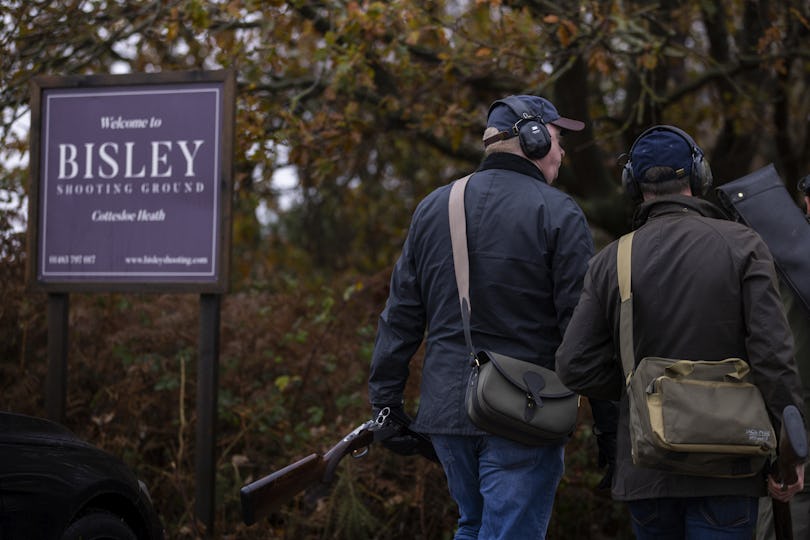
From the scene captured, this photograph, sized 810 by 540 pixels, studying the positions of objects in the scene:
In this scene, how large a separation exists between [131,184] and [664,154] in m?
3.57

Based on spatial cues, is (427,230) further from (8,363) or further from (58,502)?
(8,363)

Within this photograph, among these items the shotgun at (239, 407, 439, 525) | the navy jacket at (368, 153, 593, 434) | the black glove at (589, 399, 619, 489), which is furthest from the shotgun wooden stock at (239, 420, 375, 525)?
the black glove at (589, 399, 619, 489)

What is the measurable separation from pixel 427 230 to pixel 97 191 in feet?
9.43

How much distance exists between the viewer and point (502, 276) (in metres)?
3.66

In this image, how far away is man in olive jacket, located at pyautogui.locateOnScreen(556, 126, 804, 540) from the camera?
305cm

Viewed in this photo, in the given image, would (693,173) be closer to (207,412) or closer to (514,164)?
(514,164)

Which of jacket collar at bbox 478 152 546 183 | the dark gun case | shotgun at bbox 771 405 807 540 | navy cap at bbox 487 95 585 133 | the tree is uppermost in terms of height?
the tree

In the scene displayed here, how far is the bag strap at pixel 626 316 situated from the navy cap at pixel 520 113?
2.53 feet

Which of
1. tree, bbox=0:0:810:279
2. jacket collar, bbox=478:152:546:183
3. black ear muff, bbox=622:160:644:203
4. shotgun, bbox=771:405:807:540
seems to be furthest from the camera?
tree, bbox=0:0:810:279

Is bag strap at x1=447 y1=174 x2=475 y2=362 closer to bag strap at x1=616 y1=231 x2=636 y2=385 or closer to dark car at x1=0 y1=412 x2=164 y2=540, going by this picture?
bag strap at x1=616 y1=231 x2=636 y2=385

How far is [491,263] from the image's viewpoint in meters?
3.69

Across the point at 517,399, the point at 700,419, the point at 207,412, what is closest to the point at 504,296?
the point at 517,399

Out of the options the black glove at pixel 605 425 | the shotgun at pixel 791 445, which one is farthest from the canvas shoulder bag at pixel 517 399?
the shotgun at pixel 791 445

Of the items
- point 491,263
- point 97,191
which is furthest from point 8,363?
point 491,263
